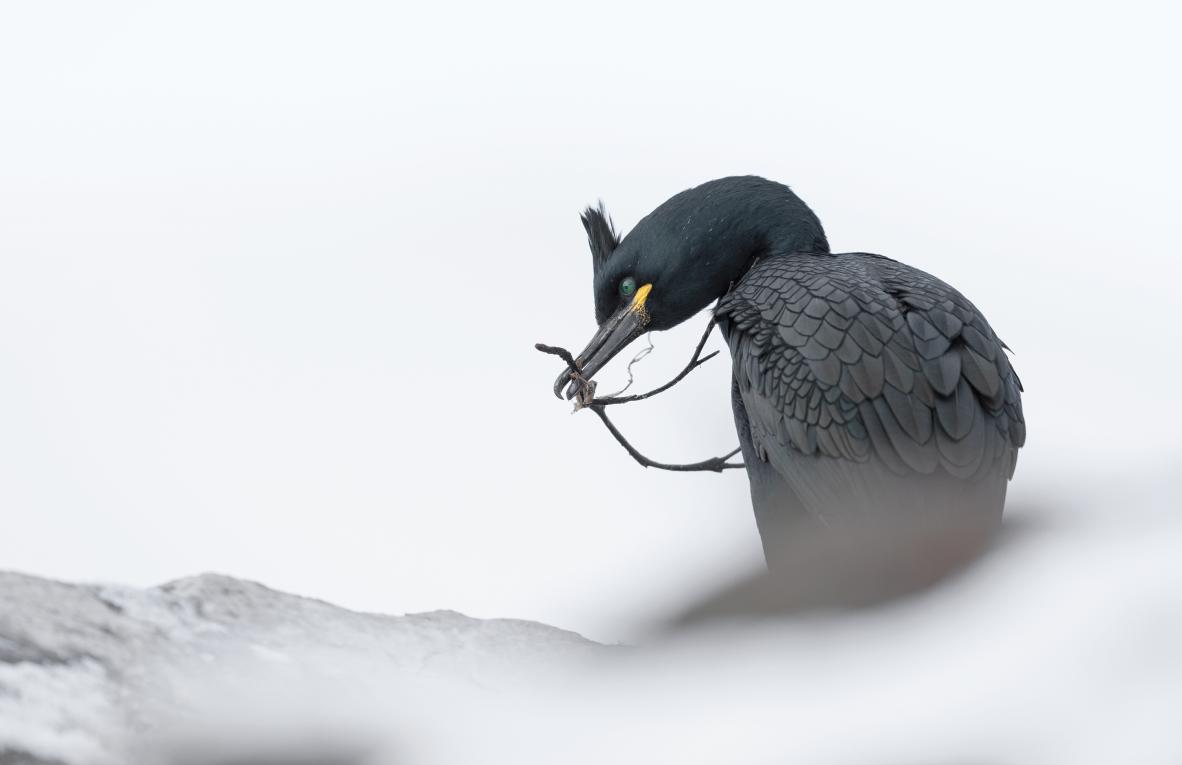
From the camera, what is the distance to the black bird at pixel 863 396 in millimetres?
3787

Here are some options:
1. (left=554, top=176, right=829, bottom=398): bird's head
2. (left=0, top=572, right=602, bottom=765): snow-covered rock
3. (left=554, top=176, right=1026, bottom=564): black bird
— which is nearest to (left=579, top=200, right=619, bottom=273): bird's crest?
(left=554, top=176, right=829, bottom=398): bird's head

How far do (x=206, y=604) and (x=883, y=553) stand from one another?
1.71m

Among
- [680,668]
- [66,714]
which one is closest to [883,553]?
[680,668]

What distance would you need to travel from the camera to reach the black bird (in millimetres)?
3787

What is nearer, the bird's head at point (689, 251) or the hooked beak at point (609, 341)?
the bird's head at point (689, 251)

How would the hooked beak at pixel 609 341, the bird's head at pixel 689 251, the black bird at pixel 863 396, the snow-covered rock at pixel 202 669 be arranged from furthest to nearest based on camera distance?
the hooked beak at pixel 609 341 < the bird's head at pixel 689 251 < the black bird at pixel 863 396 < the snow-covered rock at pixel 202 669

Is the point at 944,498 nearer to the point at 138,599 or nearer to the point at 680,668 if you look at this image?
the point at 680,668

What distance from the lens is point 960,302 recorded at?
4207 mm

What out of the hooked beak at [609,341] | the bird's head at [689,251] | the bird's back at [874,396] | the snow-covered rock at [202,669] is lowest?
the snow-covered rock at [202,669]

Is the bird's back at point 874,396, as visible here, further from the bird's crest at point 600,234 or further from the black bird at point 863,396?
the bird's crest at point 600,234

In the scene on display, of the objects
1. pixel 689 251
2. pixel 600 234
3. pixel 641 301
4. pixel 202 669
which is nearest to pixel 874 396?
pixel 689 251

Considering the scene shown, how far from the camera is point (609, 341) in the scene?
482 cm

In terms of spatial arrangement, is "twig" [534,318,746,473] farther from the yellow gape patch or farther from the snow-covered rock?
the snow-covered rock

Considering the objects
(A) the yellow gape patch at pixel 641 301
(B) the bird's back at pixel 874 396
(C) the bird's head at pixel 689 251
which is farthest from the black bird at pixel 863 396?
(A) the yellow gape patch at pixel 641 301
